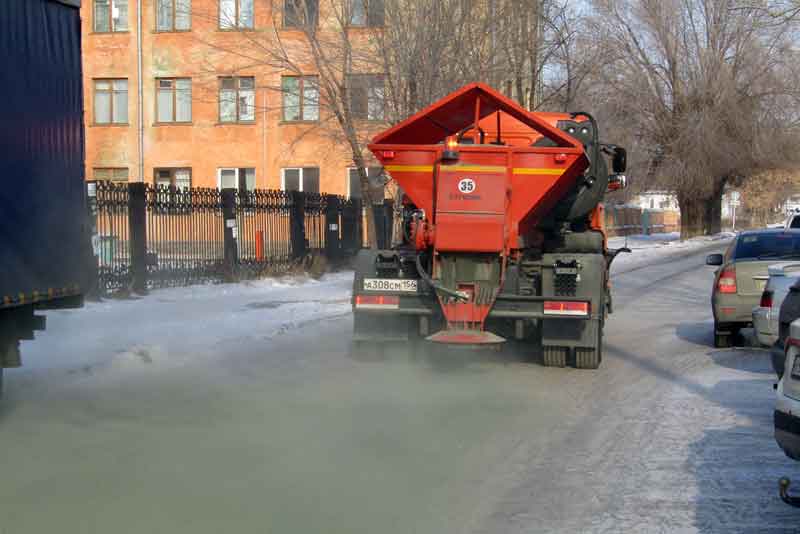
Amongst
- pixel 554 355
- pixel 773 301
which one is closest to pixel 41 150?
pixel 554 355

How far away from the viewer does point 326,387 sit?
1050 cm

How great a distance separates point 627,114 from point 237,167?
19688mm

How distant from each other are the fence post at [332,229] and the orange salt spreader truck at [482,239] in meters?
15.1

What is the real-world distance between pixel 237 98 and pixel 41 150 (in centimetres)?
2634

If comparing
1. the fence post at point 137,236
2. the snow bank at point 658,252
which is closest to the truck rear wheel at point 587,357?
the fence post at point 137,236

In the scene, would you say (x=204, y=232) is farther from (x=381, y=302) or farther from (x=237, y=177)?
(x=237, y=177)

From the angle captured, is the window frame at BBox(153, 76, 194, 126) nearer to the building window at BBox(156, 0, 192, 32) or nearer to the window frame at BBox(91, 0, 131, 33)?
the building window at BBox(156, 0, 192, 32)

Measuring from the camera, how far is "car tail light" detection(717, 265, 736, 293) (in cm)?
1322

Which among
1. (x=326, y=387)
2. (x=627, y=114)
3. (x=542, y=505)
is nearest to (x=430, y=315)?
(x=326, y=387)

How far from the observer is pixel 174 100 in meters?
37.9

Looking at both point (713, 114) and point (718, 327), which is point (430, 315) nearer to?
point (718, 327)

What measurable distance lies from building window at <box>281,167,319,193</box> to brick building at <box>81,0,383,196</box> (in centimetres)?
4

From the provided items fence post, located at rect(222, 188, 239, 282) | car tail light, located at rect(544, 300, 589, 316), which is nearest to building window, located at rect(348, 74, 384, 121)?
fence post, located at rect(222, 188, 239, 282)

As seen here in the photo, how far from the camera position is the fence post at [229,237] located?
22.5m
